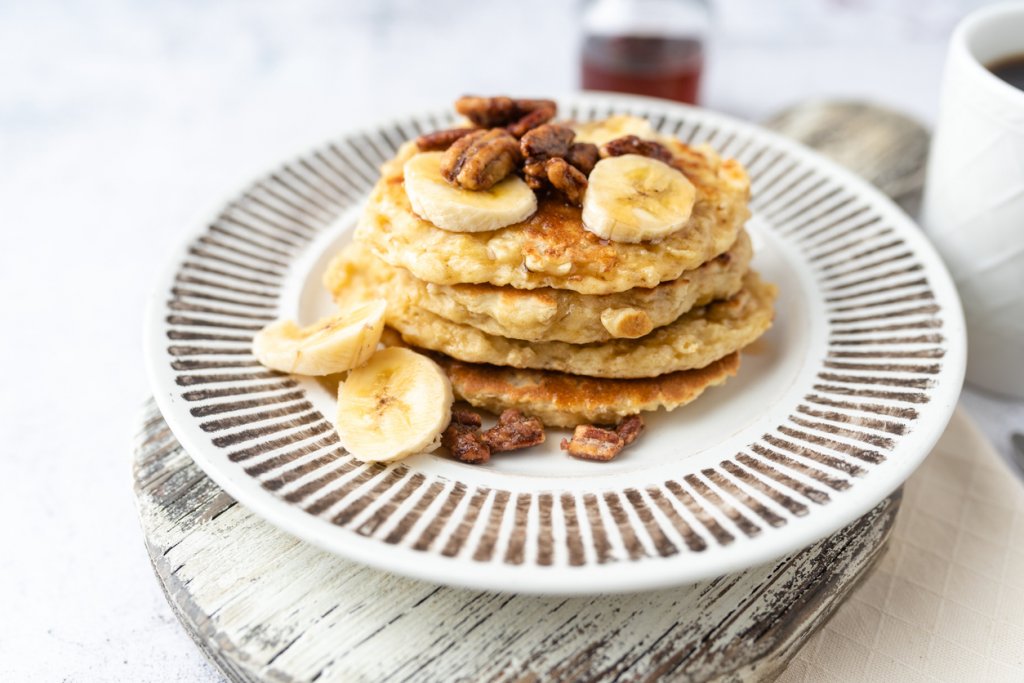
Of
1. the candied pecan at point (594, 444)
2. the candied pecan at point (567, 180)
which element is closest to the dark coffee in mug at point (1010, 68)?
the candied pecan at point (567, 180)

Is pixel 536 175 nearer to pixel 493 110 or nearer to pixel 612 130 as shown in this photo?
pixel 493 110

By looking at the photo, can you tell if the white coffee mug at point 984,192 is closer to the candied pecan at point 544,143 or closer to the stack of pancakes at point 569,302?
the stack of pancakes at point 569,302

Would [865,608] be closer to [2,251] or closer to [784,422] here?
[784,422]

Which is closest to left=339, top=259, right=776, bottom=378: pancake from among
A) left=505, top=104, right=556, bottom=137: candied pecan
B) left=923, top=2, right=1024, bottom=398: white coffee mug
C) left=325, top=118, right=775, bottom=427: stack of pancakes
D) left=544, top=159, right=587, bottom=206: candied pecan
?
left=325, top=118, right=775, bottom=427: stack of pancakes

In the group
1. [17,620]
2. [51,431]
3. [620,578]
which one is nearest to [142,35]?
[51,431]

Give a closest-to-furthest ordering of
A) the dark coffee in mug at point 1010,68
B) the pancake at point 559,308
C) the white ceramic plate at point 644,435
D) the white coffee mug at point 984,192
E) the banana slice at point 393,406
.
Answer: the white ceramic plate at point 644,435 < the banana slice at point 393,406 < the pancake at point 559,308 < the white coffee mug at point 984,192 < the dark coffee in mug at point 1010,68

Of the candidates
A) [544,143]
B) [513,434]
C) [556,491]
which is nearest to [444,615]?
[556,491]
